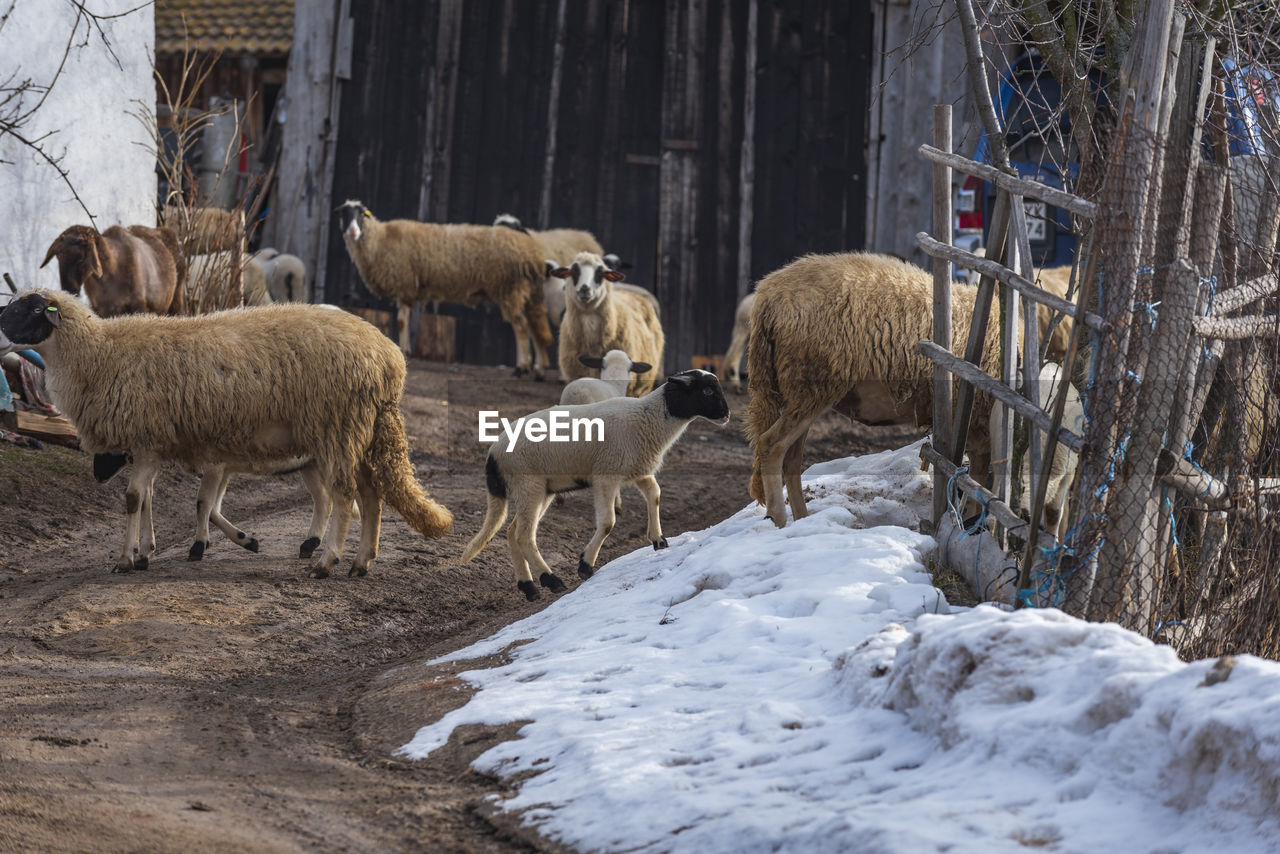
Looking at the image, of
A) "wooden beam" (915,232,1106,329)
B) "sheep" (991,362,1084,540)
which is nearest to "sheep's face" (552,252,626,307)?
"sheep" (991,362,1084,540)

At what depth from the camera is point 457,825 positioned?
387 centimetres

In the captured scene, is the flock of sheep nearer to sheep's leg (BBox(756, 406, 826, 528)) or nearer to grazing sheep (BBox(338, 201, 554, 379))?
sheep's leg (BBox(756, 406, 826, 528))

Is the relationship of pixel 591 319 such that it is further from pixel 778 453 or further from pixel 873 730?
pixel 873 730

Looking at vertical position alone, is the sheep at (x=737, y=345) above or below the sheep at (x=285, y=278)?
below

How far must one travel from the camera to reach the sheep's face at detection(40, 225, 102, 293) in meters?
10.3

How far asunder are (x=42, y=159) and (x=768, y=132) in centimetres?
829

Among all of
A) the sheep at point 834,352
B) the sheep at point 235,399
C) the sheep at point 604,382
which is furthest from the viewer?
the sheep at point 604,382

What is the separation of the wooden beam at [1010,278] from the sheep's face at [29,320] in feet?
A: 16.8

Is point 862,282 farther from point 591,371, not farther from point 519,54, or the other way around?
point 519,54

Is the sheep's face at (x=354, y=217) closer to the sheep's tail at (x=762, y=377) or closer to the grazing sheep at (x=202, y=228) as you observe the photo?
the grazing sheep at (x=202, y=228)

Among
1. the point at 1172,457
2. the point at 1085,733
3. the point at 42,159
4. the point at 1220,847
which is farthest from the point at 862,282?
the point at 42,159

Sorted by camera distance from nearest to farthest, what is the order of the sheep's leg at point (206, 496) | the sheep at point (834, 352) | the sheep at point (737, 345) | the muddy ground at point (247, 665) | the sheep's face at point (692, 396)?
1. the muddy ground at point (247, 665)
2. the sheep at point (834, 352)
3. the sheep's face at point (692, 396)
4. the sheep's leg at point (206, 496)
5. the sheep at point (737, 345)

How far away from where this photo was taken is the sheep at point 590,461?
708 centimetres

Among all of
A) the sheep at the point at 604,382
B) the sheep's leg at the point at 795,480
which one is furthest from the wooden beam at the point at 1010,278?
the sheep at the point at 604,382
